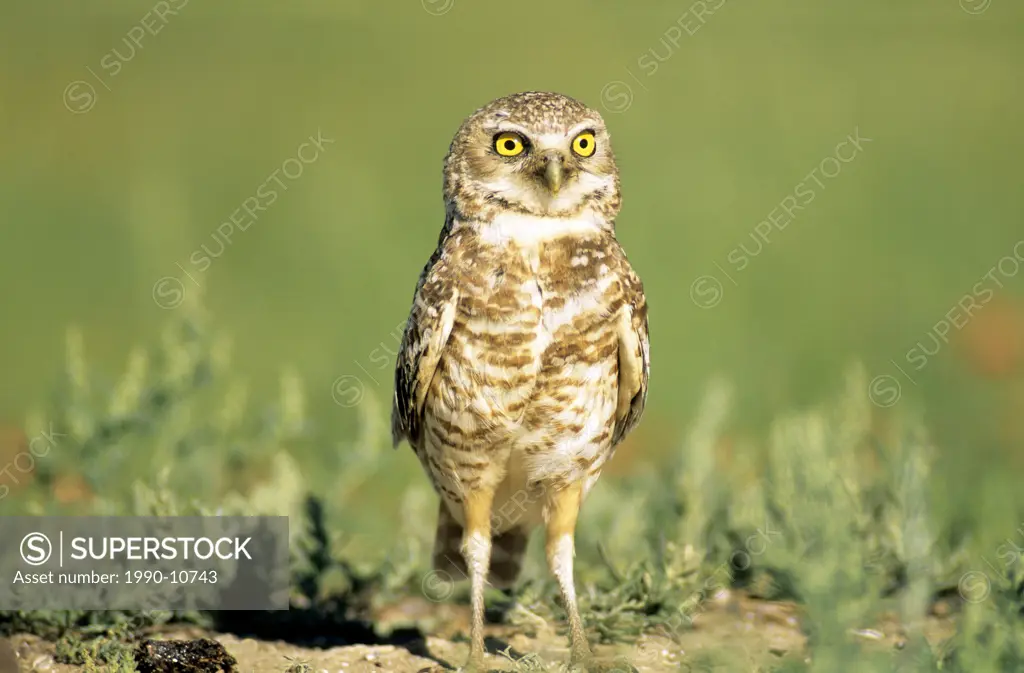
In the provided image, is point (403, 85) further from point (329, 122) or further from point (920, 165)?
point (920, 165)

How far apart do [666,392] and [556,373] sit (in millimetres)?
4509

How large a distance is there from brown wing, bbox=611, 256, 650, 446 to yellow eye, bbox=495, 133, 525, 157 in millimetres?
576

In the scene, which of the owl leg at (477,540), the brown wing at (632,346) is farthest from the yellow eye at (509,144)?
the owl leg at (477,540)

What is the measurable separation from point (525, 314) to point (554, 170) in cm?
49

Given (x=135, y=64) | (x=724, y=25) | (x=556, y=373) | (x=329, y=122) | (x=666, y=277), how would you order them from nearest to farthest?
(x=556, y=373), (x=666, y=277), (x=329, y=122), (x=135, y=64), (x=724, y=25)

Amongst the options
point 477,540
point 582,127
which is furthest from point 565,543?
point 582,127

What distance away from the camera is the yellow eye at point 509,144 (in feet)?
14.5

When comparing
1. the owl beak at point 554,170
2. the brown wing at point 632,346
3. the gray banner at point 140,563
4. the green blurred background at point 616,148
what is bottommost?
the gray banner at point 140,563

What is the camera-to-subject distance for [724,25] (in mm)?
15141

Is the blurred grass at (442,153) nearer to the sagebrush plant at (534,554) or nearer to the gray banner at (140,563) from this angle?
the sagebrush plant at (534,554)

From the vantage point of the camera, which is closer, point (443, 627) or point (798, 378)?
point (443, 627)

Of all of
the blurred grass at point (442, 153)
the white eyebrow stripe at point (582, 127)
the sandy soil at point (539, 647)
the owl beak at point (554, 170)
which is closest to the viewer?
the owl beak at point (554, 170)

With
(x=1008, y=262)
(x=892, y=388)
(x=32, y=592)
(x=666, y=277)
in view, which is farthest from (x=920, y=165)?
(x=32, y=592)

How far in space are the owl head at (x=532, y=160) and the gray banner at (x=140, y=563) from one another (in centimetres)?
162
